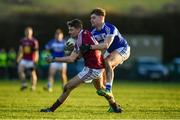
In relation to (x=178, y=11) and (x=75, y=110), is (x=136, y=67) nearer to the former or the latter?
(x=178, y=11)

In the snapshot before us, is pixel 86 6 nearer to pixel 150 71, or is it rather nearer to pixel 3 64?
pixel 150 71

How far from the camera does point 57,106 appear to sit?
1652cm

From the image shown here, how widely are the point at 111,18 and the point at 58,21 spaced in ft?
12.0

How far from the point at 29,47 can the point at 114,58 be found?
429 inches

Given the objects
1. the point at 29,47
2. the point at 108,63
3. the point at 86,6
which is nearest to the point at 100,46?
the point at 108,63

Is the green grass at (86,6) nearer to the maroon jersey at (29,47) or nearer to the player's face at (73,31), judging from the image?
the maroon jersey at (29,47)

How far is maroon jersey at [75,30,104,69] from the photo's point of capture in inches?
629

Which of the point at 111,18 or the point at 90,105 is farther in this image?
the point at 111,18

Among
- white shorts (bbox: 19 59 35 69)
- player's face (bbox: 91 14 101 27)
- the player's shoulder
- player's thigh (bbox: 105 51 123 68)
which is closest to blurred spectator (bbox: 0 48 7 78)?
white shorts (bbox: 19 59 35 69)

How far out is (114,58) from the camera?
58.3ft

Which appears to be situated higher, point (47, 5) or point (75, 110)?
point (75, 110)

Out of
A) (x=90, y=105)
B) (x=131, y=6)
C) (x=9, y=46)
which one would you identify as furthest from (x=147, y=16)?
(x=90, y=105)

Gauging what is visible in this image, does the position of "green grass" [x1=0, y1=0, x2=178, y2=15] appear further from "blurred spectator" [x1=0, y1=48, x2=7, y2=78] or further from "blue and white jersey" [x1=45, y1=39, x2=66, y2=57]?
"blue and white jersey" [x1=45, y1=39, x2=66, y2=57]

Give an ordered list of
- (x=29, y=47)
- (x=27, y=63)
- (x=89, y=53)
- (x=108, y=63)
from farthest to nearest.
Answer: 1. (x=27, y=63)
2. (x=29, y=47)
3. (x=108, y=63)
4. (x=89, y=53)
